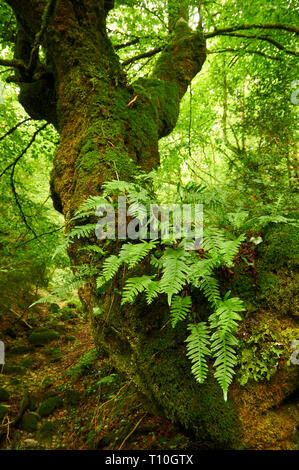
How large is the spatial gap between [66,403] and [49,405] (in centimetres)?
25

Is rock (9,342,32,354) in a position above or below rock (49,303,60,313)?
above

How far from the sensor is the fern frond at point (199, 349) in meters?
1.30

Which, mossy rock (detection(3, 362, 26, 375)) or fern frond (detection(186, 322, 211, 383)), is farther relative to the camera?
mossy rock (detection(3, 362, 26, 375))

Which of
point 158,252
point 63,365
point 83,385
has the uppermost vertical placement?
point 158,252

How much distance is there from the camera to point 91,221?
2.25 metres

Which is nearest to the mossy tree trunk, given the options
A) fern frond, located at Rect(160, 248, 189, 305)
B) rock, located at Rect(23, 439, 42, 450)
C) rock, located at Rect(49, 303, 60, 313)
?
fern frond, located at Rect(160, 248, 189, 305)

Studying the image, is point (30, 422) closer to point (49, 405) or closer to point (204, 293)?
point (49, 405)

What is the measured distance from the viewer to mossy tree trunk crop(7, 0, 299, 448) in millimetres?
1463

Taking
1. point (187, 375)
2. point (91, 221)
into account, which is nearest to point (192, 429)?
point (187, 375)

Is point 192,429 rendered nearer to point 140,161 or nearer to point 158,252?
point 158,252

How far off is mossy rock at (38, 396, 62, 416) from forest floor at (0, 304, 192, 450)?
1 cm

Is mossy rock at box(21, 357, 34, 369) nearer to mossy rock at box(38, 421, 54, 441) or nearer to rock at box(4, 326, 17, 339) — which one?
rock at box(4, 326, 17, 339)

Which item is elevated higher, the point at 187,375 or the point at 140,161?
the point at 140,161
